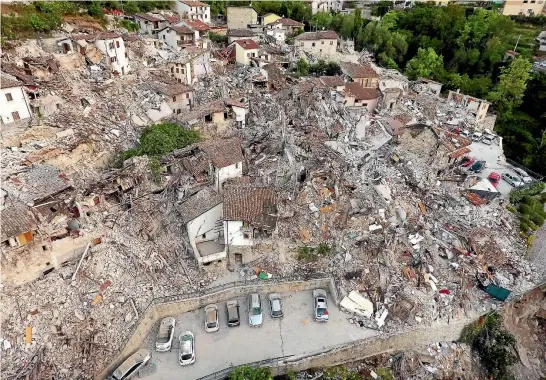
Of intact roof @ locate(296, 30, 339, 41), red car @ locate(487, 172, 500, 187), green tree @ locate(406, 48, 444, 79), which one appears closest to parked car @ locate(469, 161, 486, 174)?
red car @ locate(487, 172, 500, 187)

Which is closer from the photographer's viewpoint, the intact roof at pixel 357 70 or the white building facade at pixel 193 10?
the intact roof at pixel 357 70

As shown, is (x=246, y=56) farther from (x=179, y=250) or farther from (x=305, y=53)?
(x=179, y=250)

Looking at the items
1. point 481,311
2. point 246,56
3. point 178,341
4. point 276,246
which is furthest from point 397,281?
point 246,56

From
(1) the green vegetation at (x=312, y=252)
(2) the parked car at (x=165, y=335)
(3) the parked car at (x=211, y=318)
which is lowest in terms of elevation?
(2) the parked car at (x=165, y=335)

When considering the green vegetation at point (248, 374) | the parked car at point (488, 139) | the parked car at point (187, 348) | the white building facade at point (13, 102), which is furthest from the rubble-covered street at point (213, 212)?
the parked car at point (488, 139)

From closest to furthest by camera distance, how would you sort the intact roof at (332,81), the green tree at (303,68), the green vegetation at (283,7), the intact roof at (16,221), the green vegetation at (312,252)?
the intact roof at (16,221) < the green vegetation at (312,252) < the intact roof at (332,81) < the green tree at (303,68) < the green vegetation at (283,7)

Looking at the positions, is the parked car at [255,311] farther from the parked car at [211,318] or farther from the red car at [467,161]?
the red car at [467,161]

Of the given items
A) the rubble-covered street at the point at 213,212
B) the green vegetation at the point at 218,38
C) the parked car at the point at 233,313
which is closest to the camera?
the rubble-covered street at the point at 213,212

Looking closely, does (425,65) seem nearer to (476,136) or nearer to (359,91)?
(476,136)
